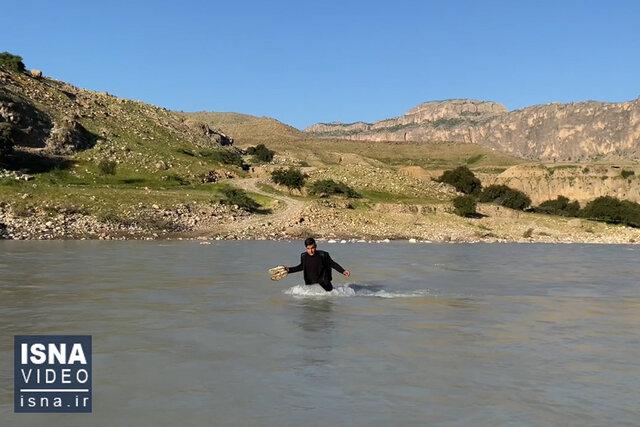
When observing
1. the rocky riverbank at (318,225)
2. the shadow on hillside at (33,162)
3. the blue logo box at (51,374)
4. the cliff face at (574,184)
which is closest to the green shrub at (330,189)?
the rocky riverbank at (318,225)

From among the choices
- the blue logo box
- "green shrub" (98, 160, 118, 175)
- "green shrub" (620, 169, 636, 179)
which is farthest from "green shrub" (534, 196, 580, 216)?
the blue logo box

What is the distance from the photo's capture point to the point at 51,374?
8.09 metres

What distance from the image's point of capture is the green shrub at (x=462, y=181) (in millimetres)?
85125

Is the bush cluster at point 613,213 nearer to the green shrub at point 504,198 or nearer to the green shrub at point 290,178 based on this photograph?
the green shrub at point 504,198

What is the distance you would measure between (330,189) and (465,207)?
12.7 m

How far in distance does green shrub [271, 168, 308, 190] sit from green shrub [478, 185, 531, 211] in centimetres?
2296

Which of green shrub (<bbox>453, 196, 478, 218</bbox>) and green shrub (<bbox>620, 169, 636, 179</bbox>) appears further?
green shrub (<bbox>620, 169, 636, 179</bbox>)

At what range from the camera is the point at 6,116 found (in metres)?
62.8

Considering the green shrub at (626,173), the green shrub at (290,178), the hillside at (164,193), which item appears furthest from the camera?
the green shrub at (626,173)

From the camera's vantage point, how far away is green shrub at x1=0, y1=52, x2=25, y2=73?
255 ft

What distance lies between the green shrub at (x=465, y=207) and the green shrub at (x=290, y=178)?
594 inches

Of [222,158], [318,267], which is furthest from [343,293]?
[222,158]

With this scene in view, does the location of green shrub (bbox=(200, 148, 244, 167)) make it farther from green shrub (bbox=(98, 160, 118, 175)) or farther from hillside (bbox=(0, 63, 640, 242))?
green shrub (bbox=(98, 160, 118, 175))

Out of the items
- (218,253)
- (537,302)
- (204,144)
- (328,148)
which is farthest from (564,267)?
(328,148)
